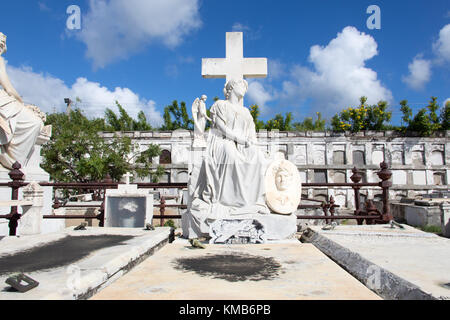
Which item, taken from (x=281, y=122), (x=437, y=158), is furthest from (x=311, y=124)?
(x=437, y=158)

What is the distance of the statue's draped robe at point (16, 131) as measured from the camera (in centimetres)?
572

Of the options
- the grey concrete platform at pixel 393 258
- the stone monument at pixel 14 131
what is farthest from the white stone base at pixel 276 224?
the stone monument at pixel 14 131

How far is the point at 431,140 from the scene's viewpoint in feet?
103

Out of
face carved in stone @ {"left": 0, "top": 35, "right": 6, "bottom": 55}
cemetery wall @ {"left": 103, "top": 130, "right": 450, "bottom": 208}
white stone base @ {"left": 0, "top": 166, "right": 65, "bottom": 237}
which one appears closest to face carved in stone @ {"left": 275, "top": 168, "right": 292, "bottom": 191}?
white stone base @ {"left": 0, "top": 166, "right": 65, "bottom": 237}

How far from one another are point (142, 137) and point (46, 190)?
1005 inches

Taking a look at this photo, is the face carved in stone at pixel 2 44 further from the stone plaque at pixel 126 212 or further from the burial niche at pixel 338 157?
the burial niche at pixel 338 157

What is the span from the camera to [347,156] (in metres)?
31.3

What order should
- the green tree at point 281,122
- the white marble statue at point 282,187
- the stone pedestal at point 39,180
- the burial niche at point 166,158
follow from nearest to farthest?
the white marble statue at point 282,187, the stone pedestal at point 39,180, the burial niche at point 166,158, the green tree at point 281,122

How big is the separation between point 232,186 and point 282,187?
2.43 feet

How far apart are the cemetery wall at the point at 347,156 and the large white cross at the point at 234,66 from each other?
982 inches

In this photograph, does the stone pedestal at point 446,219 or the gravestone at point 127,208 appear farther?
the gravestone at point 127,208

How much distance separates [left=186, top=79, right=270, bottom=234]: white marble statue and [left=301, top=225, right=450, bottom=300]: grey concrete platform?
106 cm
